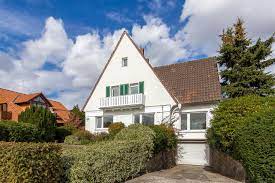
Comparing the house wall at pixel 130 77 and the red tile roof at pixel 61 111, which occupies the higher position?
the house wall at pixel 130 77

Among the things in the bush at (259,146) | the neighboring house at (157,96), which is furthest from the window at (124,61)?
the bush at (259,146)

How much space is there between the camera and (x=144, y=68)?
26.5m

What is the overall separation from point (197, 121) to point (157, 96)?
13.1 feet

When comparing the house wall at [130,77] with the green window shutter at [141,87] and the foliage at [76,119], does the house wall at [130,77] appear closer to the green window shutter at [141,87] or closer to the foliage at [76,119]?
the green window shutter at [141,87]

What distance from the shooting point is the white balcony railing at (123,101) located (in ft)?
84.2

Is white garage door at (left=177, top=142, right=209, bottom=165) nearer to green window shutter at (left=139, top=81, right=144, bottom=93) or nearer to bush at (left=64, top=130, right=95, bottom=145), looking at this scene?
green window shutter at (left=139, top=81, right=144, bottom=93)

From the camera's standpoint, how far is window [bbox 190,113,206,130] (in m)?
23.7

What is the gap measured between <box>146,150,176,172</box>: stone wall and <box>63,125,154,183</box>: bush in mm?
1285

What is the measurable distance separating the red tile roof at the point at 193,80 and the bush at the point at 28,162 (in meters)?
15.5

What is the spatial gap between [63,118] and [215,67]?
2498cm

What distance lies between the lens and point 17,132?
73.8ft

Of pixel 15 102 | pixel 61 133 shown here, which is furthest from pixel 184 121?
pixel 15 102

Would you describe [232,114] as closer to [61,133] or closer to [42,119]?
[42,119]

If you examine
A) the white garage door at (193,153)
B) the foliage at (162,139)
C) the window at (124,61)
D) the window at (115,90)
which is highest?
the window at (124,61)
